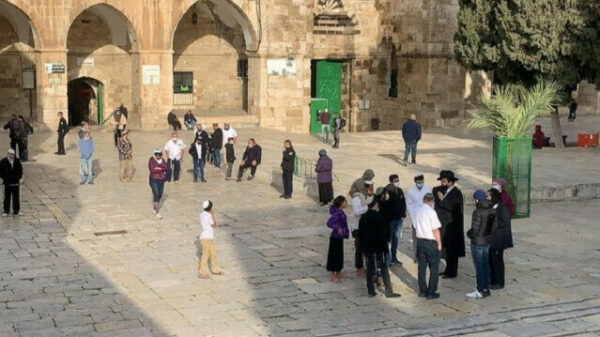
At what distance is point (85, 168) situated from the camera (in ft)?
63.8

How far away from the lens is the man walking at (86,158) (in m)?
19.1

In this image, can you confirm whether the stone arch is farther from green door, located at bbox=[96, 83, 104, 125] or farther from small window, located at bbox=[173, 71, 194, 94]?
green door, located at bbox=[96, 83, 104, 125]

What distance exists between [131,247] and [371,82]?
23.1m

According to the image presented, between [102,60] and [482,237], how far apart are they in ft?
75.5

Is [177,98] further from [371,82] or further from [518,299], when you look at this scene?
[518,299]

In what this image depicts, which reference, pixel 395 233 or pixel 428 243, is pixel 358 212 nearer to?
pixel 395 233

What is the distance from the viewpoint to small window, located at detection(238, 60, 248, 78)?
109 feet

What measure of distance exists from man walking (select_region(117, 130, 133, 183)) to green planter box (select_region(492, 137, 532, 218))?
319 inches

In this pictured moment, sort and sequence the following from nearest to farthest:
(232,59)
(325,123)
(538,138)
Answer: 1. (538,138)
2. (325,123)
3. (232,59)

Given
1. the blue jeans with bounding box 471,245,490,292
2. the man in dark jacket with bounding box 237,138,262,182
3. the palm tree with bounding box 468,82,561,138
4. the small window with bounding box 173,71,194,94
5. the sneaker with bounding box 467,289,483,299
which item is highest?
the small window with bounding box 173,71,194,94

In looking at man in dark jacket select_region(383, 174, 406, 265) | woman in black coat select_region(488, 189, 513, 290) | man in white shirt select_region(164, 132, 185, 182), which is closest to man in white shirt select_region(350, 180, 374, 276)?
man in dark jacket select_region(383, 174, 406, 265)

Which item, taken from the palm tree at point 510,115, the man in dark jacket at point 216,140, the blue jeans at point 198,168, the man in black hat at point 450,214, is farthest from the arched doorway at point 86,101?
the man in black hat at point 450,214

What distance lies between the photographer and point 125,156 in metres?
19.6

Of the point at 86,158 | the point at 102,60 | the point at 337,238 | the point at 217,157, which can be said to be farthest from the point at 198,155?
the point at 102,60
